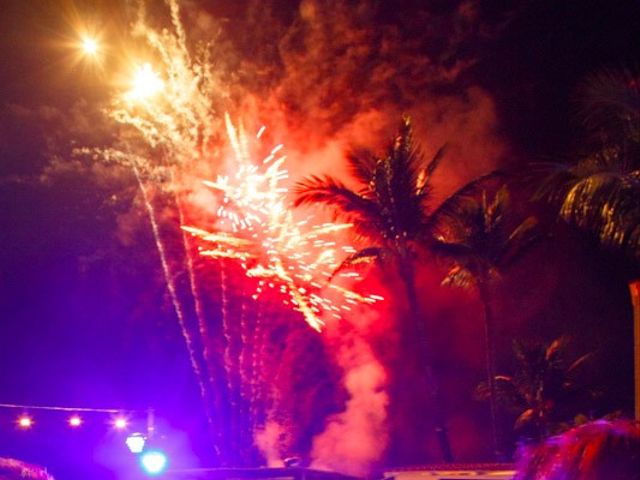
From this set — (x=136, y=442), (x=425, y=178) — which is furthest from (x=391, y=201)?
(x=136, y=442)

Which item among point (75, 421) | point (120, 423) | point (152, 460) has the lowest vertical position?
point (152, 460)

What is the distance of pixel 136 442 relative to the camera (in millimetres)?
12391

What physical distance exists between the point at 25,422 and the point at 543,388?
17374 mm

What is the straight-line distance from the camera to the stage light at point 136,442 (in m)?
12.2

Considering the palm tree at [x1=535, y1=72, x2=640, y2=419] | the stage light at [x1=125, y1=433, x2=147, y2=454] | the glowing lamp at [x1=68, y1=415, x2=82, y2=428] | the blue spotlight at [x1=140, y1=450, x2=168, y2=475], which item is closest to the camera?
the palm tree at [x1=535, y1=72, x2=640, y2=419]

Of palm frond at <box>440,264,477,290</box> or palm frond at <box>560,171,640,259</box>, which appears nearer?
palm frond at <box>560,171,640,259</box>

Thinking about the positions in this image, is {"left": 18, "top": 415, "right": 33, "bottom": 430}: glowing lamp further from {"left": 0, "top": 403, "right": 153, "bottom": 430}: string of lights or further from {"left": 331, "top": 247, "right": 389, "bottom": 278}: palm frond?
{"left": 331, "top": 247, "right": 389, "bottom": 278}: palm frond

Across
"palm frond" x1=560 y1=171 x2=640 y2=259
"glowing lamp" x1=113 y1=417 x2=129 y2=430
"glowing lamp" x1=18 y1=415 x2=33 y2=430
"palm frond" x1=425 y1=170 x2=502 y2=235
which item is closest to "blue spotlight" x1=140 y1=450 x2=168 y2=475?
"glowing lamp" x1=113 y1=417 x2=129 y2=430

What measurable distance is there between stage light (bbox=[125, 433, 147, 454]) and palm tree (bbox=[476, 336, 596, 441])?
12.6 meters

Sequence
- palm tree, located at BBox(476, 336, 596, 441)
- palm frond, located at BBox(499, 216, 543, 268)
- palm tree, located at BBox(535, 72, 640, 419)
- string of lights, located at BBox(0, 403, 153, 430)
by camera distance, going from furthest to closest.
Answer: palm tree, located at BBox(476, 336, 596, 441) → palm frond, located at BBox(499, 216, 543, 268) → string of lights, located at BBox(0, 403, 153, 430) → palm tree, located at BBox(535, 72, 640, 419)

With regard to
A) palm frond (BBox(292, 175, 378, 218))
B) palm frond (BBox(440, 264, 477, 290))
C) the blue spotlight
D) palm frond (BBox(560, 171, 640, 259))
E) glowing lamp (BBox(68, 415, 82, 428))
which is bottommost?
the blue spotlight

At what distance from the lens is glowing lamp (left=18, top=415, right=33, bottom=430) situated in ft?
64.2

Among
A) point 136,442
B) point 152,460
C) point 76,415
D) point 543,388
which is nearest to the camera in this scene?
point 152,460

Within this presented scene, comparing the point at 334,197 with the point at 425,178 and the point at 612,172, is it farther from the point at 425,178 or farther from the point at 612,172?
the point at 612,172
